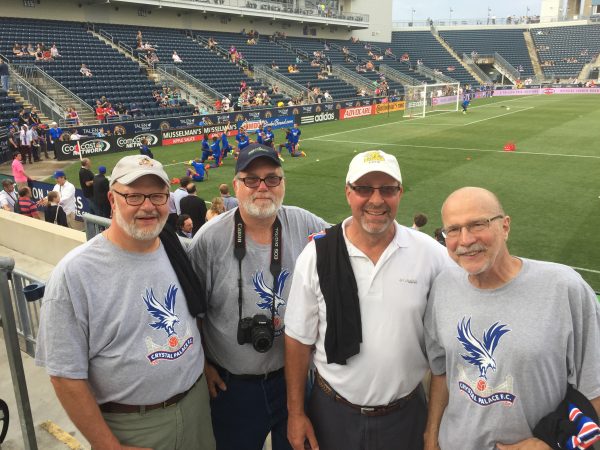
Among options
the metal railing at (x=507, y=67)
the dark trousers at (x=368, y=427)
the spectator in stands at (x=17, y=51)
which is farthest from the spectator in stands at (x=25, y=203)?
the metal railing at (x=507, y=67)

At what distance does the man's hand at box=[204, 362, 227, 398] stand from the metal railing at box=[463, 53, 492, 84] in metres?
75.1

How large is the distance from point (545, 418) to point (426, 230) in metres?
9.86

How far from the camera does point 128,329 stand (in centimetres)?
273

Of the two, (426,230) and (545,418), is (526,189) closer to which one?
Result: (426,230)

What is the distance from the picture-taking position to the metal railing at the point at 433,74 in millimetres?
63969

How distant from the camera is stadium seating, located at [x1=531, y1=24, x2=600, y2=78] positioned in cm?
6969

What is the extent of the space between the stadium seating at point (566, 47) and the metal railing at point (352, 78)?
3362 centimetres

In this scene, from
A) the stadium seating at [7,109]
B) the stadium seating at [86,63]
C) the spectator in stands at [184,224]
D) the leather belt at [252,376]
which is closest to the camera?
the leather belt at [252,376]

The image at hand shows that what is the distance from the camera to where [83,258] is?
2.70m

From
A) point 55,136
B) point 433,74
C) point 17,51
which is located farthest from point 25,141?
point 433,74

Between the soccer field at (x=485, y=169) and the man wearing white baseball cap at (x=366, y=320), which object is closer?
the man wearing white baseball cap at (x=366, y=320)

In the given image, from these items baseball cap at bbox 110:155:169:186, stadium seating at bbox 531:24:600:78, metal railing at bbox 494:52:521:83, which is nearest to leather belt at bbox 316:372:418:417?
baseball cap at bbox 110:155:169:186

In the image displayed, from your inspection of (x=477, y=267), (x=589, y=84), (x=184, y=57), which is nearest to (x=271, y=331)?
(x=477, y=267)

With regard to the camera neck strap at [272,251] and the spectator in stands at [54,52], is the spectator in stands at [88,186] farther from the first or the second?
the spectator in stands at [54,52]
